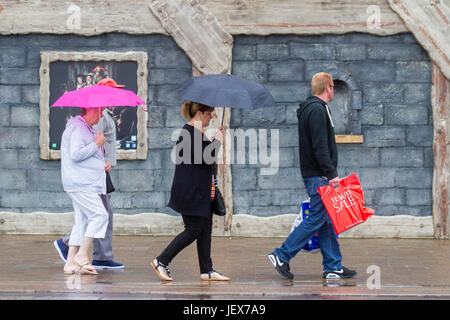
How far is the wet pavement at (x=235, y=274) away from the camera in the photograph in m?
7.37

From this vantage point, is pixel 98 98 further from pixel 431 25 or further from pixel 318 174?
pixel 431 25

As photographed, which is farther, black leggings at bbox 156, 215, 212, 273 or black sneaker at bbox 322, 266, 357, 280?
black sneaker at bbox 322, 266, 357, 280

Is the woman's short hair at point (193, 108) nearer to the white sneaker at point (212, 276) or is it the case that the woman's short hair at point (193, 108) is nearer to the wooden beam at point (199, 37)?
the white sneaker at point (212, 276)

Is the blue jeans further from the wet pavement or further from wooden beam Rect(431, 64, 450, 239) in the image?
wooden beam Rect(431, 64, 450, 239)

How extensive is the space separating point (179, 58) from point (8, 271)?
4.34m

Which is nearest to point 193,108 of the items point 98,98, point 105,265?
point 98,98

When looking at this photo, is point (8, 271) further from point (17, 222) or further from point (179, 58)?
point (179, 58)

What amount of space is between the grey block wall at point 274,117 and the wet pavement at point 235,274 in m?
0.62

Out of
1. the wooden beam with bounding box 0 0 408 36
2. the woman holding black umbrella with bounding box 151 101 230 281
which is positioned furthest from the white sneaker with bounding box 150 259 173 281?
the wooden beam with bounding box 0 0 408 36

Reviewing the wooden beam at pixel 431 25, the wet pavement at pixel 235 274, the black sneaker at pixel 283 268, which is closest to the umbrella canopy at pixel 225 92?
the black sneaker at pixel 283 268

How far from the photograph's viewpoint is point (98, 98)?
8.29m

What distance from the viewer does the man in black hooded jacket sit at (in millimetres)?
8180

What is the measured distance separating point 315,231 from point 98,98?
236cm

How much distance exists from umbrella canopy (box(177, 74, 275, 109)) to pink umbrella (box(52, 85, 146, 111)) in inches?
22.4
